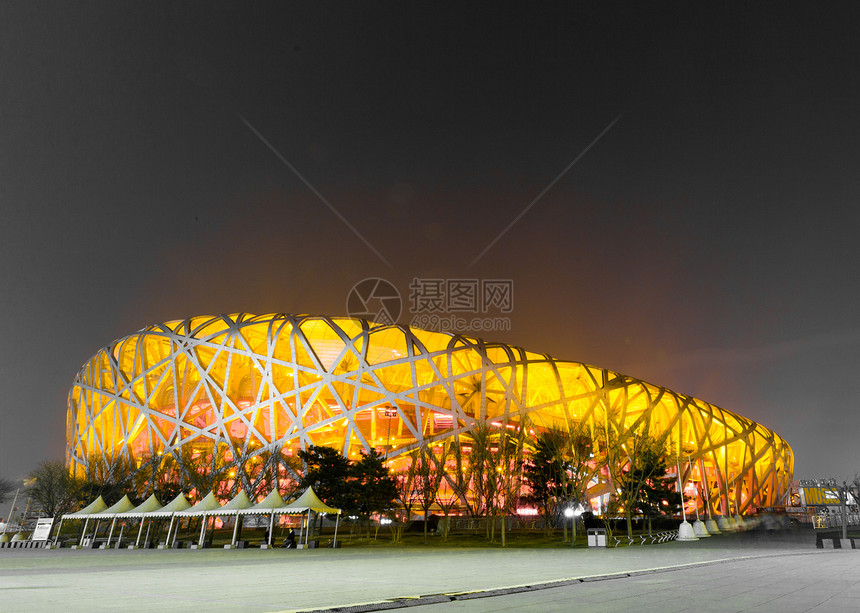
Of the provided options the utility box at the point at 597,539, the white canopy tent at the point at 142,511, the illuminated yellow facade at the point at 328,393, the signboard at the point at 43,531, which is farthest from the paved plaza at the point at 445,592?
the illuminated yellow facade at the point at 328,393

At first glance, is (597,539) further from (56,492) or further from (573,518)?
(56,492)

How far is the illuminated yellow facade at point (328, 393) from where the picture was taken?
5581 cm

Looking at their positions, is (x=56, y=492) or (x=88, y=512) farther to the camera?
(x=56, y=492)

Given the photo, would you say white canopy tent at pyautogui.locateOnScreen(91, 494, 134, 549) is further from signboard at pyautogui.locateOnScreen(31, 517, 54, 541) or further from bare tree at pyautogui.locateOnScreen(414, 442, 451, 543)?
bare tree at pyautogui.locateOnScreen(414, 442, 451, 543)

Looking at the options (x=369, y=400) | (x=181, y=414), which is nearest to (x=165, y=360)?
(x=181, y=414)

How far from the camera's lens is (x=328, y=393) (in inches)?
2237

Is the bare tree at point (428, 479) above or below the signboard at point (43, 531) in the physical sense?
above

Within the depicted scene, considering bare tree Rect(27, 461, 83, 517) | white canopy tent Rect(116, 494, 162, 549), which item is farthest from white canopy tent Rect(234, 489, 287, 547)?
bare tree Rect(27, 461, 83, 517)

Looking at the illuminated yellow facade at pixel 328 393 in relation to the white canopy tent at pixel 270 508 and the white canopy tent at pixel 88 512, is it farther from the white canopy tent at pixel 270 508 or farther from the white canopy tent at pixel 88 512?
the white canopy tent at pixel 270 508

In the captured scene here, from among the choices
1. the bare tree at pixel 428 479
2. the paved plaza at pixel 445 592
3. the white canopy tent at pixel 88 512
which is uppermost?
the bare tree at pixel 428 479

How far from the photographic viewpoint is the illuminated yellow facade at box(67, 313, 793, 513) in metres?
55.8

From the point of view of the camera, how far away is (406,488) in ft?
145

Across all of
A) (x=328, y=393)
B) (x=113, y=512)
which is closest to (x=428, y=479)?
(x=328, y=393)

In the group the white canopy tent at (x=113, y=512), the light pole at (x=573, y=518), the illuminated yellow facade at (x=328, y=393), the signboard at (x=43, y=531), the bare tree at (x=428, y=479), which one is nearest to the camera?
the light pole at (x=573, y=518)
